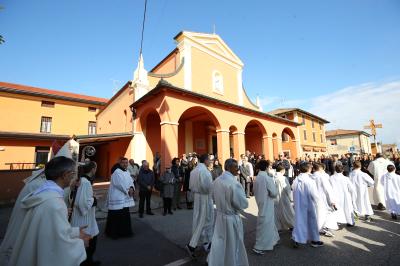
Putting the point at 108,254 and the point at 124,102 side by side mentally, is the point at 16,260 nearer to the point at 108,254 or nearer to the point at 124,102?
the point at 108,254

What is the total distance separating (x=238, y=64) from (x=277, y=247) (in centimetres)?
1551

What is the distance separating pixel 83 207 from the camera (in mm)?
3654

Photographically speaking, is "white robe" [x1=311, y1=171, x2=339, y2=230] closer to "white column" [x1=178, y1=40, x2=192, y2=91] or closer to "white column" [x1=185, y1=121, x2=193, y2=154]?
"white column" [x1=178, y1=40, x2=192, y2=91]

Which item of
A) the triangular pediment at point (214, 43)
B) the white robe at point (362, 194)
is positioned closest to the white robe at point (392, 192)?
the white robe at point (362, 194)

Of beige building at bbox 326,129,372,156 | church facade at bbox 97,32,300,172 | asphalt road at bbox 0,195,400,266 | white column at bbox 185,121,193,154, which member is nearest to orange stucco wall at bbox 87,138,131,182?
church facade at bbox 97,32,300,172

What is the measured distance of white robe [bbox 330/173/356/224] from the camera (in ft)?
17.8

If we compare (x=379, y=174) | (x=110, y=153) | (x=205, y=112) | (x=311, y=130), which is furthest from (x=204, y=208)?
(x=311, y=130)

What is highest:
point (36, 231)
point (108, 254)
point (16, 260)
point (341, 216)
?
point (36, 231)

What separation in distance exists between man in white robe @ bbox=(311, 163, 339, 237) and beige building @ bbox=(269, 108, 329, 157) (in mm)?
24195

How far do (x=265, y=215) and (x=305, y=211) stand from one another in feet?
2.97

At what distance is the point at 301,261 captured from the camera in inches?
144

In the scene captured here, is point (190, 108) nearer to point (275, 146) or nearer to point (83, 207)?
point (275, 146)

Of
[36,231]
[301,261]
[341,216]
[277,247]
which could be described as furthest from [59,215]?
[341,216]

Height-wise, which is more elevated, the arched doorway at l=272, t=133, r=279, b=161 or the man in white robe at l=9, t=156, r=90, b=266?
the arched doorway at l=272, t=133, r=279, b=161
